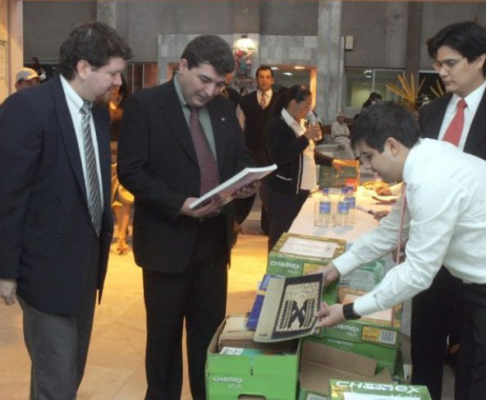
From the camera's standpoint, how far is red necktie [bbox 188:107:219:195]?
2.59m

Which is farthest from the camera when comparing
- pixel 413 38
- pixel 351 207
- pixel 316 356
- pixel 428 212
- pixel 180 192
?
pixel 413 38

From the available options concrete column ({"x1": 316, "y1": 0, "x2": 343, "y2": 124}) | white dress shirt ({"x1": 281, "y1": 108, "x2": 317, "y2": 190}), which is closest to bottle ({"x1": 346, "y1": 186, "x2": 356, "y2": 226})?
white dress shirt ({"x1": 281, "y1": 108, "x2": 317, "y2": 190})

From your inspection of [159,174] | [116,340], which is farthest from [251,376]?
[116,340]

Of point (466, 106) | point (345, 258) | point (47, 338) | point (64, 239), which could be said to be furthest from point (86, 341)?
point (466, 106)

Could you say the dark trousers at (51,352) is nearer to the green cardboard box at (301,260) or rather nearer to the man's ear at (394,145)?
the green cardboard box at (301,260)

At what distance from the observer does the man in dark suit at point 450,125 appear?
103 inches

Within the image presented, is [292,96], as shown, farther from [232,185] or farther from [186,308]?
[232,185]

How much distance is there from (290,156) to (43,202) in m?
2.65

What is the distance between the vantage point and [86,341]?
239cm

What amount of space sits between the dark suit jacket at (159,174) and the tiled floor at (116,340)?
0.93m

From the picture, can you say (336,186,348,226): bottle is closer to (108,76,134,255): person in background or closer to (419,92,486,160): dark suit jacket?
(419,92,486,160): dark suit jacket

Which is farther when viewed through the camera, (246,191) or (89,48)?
(246,191)

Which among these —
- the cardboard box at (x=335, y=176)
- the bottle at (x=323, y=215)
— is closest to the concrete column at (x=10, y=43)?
the cardboard box at (x=335, y=176)

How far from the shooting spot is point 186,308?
280 cm
